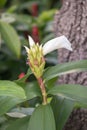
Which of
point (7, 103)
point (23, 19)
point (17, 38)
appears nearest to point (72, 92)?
point (7, 103)

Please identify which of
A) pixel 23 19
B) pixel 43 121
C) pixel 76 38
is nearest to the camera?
pixel 43 121

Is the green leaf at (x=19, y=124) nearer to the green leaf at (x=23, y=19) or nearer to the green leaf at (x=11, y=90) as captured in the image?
the green leaf at (x=11, y=90)

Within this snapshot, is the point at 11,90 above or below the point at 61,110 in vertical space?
above

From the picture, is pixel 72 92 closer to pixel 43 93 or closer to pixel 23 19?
pixel 43 93

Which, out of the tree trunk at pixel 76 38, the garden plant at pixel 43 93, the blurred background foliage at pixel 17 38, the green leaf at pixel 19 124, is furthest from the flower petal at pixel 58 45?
the blurred background foliage at pixel 17 38

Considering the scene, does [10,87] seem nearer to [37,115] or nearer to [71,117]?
[37,115]

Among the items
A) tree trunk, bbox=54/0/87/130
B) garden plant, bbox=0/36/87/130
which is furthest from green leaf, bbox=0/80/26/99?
tree trunk, bbox=54/0/87/130

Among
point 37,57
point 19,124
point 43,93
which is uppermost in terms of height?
point 37,57
